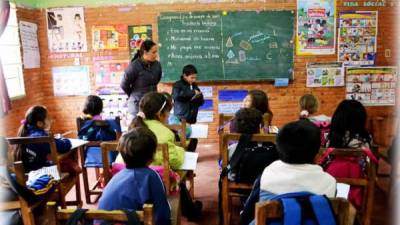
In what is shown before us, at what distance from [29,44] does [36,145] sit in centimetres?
267

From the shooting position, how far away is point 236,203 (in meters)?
3.14

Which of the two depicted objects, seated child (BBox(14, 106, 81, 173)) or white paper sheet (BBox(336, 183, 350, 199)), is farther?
seated child (BBox(14, 106, 81, 173))

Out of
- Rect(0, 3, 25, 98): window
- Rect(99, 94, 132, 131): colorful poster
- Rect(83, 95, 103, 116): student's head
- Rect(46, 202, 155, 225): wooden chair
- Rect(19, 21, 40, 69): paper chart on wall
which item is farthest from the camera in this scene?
Rect(99, 94, 132, 131): colorful poster

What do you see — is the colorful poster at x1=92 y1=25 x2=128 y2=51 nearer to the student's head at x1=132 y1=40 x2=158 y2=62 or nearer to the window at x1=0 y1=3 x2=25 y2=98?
the window at x1=0 y1=3 x2=25 y2=98

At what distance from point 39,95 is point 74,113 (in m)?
0.51

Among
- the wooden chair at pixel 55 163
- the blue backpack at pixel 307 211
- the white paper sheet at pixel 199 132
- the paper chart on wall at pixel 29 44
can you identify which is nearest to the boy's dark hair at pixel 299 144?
the blue backpack at pixel 307 211

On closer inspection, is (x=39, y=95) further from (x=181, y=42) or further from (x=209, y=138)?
(x=209, y=138)

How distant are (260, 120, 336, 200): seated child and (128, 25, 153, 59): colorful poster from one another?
12.2 feet

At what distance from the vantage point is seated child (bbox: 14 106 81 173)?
95.8 inches

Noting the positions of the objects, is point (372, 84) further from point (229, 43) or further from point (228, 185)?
point (228, 185)

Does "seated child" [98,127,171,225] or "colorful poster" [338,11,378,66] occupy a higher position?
"colorful poster" [338,11,378,66]

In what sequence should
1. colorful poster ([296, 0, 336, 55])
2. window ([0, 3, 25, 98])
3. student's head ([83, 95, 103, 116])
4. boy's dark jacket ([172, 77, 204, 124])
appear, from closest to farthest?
1. student's head ([83, 95, 103, 116])
2. boy's dark jacket ([172, 77, 204, 124])
3. window ([0, 3, 25, 98])
4. colorful poster ([296, 0, 336, 55])

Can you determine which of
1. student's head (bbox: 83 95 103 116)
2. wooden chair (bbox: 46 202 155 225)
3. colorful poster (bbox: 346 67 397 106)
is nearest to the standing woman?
student's head (bbox: 83 95 103 116)

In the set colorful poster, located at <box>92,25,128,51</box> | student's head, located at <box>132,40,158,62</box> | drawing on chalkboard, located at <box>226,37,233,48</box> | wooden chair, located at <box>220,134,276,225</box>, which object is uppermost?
colorful poster, located at <box>92,25,128,51</box>
